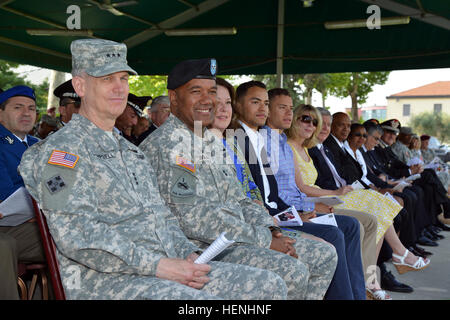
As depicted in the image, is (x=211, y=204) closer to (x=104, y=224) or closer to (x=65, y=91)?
(x=104, y=224)

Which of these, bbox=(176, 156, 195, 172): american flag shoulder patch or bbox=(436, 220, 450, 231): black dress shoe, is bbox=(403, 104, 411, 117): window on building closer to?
bbox=(436, 220, 450, 231): black dress shoe

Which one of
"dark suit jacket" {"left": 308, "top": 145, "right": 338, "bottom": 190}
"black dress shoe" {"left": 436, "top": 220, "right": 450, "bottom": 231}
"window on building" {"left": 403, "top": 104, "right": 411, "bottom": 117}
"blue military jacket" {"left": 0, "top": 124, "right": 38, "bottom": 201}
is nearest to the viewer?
"blue military jacket" {"left": 0, "top": 124, "right": 38, "bottom": 201}

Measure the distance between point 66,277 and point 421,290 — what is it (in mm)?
3691

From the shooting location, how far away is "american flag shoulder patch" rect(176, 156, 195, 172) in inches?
97.9

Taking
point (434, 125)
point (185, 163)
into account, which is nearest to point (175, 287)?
point (185, 163)

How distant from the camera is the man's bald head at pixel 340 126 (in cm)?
558

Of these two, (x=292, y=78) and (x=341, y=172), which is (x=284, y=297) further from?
(x=292, y=78)

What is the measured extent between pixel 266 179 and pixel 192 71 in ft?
3.69

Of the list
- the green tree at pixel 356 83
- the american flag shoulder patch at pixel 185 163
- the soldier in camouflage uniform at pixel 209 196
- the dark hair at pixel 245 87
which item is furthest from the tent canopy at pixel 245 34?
the green tree at pixel 356 83

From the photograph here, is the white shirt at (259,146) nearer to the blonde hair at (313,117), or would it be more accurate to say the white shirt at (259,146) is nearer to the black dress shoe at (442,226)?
the blonde hair at (313,117)

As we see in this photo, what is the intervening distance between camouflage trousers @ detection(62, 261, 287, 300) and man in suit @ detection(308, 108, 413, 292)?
2.76 m

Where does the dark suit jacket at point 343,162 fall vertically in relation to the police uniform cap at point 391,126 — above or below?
below

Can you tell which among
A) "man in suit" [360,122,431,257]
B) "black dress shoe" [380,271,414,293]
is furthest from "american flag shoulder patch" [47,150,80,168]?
"man in suit" [360,122,431,257]
